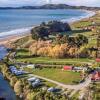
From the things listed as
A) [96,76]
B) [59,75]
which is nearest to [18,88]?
[59,75]

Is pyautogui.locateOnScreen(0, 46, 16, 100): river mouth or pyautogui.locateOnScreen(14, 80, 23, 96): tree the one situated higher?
pyautogui.locateOnScreen(14, 80, 23, 96): tree

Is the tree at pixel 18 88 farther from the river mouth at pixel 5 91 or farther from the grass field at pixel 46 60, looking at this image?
the grass field at pixel 46 60

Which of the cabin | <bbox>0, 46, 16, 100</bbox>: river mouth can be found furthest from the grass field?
<bbox>0, 46, 16, 100</bbox>: river mouth

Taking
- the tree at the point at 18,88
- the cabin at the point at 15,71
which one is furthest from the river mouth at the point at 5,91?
the cabin at the point at 15,71

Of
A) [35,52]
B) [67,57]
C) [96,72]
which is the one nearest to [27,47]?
[35,52]

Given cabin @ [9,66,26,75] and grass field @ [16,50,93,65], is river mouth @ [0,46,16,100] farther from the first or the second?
grass field @ [16,50,93,65]

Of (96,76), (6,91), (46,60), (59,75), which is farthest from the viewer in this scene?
(46,60)

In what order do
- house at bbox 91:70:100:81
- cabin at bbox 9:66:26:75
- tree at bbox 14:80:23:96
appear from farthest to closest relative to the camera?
cabin at bbox 9:66:26:75, house at bbox 91:70:100:81, tree at bbox 14:80:23:96

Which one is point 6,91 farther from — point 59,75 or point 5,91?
point 59,75
